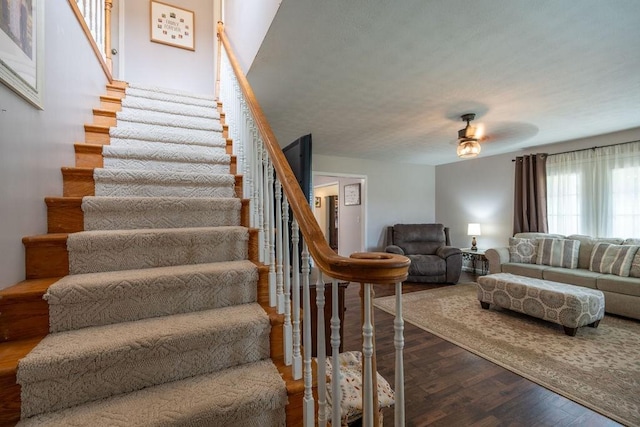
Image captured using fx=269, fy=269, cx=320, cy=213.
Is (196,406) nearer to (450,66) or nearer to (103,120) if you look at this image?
(103,120)

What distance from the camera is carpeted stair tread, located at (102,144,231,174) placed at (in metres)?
1.86

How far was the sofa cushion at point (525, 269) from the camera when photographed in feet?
12.4

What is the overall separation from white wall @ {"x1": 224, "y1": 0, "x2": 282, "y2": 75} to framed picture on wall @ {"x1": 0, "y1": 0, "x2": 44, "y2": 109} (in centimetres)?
113

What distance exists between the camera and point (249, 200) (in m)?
1.73

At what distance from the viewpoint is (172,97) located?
290cm

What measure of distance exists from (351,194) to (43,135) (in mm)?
5135

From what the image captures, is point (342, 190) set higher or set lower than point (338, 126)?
lower

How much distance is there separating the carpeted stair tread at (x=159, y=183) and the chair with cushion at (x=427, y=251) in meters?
3.37

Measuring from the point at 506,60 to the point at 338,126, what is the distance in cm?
193

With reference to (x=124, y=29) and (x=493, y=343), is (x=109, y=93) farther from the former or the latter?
(x=493, y=343)

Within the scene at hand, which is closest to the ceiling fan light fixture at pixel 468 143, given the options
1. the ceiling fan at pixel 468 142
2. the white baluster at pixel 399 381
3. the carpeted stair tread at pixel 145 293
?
the ceiling fan at pixel 468 142

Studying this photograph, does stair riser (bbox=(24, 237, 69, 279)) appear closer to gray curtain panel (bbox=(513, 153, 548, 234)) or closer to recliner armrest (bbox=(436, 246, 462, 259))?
recliner armrest (bbox=(436, 246, 462, 259))

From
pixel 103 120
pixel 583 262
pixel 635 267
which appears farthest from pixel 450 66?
pixel 583 262

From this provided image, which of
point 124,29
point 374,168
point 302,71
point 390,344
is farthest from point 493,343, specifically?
point 124,29
